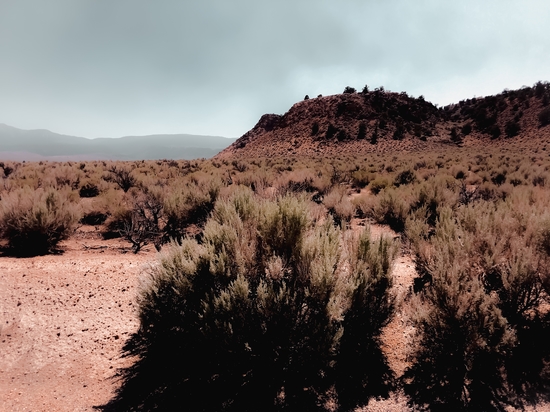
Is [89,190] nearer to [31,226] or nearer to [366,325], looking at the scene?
[31,226]

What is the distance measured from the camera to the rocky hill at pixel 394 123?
144 ft

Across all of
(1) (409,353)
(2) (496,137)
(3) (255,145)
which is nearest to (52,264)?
(1) (409,353)

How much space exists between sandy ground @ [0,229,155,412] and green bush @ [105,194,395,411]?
39cm

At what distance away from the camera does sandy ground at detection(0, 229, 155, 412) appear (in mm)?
3514

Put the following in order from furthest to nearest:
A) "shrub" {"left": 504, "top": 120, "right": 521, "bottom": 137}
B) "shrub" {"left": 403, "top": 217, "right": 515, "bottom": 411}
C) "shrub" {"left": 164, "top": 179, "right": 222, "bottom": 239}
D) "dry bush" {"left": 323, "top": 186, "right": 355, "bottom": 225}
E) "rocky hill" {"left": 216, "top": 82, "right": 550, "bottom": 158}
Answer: "rocky hill" {"left": 216, "top": 82, "right": 550, "bottom": 158}, "shrub" {"left": 504, "top": 120, "right": 521, "bottom": 137}, "dry bush" {"left": 323, "top": 186, "right": 355, "bottom": 225}, "shrub" {"left": 164, "top": 179, "right": 222, "bottom": 239}, "shrub" {"left": 403, "top": 217, "right": 515, "bottom": 411}

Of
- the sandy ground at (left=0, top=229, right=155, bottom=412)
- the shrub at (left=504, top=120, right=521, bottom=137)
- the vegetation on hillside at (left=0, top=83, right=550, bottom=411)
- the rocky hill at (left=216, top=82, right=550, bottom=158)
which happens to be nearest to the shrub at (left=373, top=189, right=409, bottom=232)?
the vegetation on hillside at (left=0, top=83, right=550, bottom=411)

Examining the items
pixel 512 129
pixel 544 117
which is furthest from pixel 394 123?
pixel 544 117

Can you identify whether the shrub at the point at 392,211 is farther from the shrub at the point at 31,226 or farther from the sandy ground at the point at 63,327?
the shrub at the point at 31,226

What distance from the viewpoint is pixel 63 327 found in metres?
4.54

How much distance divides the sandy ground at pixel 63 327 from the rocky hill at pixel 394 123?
3900 cm

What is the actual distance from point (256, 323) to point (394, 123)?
5273 centimetres

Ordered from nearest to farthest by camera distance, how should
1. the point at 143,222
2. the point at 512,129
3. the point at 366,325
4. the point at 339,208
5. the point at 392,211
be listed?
1. the point at 366,325
2. the point at 143,222
3. the point at 392,211
4. the point at 339,208
5. the point at 512,129

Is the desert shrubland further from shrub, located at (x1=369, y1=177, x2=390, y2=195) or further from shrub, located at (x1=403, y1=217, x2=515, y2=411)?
shrub, located at (x1=369, y1=177, x2=390, y2=195)

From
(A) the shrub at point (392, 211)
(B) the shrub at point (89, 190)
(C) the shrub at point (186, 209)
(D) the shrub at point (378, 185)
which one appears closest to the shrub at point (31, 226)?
(C) the shrub at point (186, 209)
